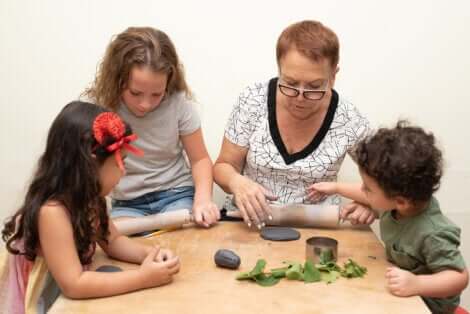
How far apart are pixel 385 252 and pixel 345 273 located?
0.19 m

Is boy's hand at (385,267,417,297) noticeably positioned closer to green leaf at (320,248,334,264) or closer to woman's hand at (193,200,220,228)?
green leaf at (320,248,334,264)

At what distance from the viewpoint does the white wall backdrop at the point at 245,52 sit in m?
2.08

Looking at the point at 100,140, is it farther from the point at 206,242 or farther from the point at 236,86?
the point at 236,86

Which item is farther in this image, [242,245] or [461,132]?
[461,132]

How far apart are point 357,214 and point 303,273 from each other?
0.35m

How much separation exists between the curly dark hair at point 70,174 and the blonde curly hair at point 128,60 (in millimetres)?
358

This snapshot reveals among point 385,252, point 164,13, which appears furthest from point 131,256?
point 164,13

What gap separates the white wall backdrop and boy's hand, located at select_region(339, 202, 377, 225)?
0.66 metres

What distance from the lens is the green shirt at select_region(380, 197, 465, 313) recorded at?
4.14ft

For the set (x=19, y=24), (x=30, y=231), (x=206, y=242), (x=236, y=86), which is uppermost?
(x=19, y=24)

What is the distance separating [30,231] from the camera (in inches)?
47.9

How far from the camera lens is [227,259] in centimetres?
130

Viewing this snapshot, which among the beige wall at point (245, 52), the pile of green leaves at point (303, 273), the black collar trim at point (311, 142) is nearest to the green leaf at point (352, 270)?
the pile of green leaves at point (303, 273)

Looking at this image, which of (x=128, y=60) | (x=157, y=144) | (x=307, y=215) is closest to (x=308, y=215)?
(x=307, y=215)
